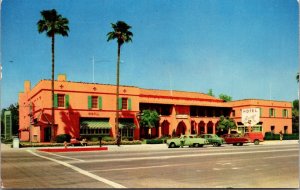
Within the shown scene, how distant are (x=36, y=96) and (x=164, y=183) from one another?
37980 mm

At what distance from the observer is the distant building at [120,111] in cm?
4441

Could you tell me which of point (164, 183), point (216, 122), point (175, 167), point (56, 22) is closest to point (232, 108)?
point (216, 122)

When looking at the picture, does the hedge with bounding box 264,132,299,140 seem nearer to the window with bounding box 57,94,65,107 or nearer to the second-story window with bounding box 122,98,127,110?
the second-story window with bounding box 122,98,127,110

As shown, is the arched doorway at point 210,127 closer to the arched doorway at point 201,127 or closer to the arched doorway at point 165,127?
the arched doorway at point 201,127

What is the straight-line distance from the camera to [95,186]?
12.3 m

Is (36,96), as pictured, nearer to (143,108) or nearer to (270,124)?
(143,108)

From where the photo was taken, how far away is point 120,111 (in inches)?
1935

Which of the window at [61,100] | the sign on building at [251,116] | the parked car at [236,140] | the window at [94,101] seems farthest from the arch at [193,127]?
the window at [61,100]

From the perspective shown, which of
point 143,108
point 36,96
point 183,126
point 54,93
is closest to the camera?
point 54,93

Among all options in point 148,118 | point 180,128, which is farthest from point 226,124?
point 148,118

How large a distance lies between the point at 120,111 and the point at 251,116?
17.5 meters

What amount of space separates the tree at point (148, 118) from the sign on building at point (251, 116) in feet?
39.4

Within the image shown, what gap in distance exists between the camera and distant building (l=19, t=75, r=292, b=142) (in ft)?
146

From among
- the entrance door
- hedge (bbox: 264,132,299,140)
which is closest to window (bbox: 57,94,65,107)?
the entrance door
